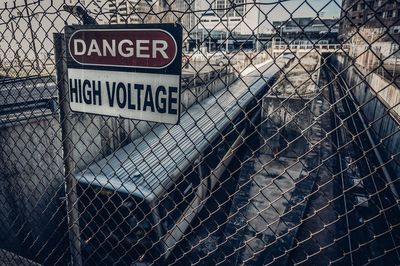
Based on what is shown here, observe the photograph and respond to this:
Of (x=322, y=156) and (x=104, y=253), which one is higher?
(x=104, y=253)

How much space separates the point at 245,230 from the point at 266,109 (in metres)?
5.08


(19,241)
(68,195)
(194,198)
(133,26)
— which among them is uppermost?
(133,26)

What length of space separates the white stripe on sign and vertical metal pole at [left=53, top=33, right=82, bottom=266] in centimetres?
8

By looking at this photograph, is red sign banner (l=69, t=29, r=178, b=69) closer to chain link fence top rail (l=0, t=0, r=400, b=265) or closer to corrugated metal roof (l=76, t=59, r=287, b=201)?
chain link fence top rail (l=0, t=0, r=400, b=265)

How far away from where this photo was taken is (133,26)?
1.96 metres

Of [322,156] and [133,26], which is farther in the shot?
[322,156]

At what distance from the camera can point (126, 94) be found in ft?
6.97

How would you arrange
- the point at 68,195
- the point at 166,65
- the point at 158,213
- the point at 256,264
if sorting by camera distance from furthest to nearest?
1. the point at 256,264
2. the point at 158,213
3. the point at 68,195
4. the point at 166,65

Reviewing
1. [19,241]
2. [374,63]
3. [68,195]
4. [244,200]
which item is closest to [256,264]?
[244,200]

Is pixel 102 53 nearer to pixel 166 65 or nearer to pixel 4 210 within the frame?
pixel 166 65

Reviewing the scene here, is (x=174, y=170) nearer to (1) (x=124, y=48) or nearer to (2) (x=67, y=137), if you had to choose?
(2) (x=67, y=137)

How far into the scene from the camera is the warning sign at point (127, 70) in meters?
1.93

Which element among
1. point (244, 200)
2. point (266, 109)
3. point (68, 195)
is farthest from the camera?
point (266, 109)

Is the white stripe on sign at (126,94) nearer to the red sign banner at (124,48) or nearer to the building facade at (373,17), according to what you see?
the red sign banner at (124,48)
